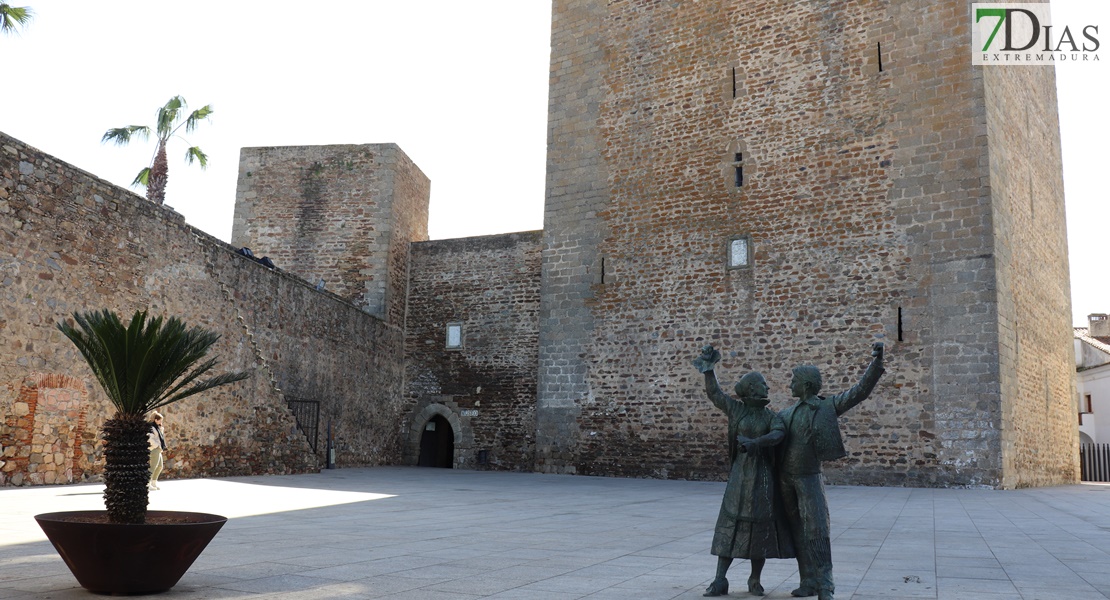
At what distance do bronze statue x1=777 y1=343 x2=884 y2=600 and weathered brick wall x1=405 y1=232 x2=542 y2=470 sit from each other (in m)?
13.1

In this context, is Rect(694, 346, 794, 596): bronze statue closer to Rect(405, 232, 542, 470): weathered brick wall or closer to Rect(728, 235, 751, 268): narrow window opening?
Rect(728, 235, 751, 268): narrow window opening

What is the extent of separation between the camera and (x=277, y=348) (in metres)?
13.7

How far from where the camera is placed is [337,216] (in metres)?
19.1

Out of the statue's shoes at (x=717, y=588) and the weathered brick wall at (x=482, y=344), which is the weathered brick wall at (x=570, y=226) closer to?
the weathered brick wall at (x=482, y=344)

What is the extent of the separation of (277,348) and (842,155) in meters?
9.81

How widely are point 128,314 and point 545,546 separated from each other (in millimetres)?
7381

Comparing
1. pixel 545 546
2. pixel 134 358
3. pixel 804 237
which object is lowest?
pixel 545 546

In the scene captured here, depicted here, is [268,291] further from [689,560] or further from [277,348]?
[689,560]

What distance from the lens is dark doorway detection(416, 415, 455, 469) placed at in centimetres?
1839

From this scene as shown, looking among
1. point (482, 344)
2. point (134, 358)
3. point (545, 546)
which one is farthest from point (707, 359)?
point (482, 344)

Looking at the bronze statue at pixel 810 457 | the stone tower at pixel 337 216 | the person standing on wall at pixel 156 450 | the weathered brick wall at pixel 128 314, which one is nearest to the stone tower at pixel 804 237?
the stone tower at pixel 337 216

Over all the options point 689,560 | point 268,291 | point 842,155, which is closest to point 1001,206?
point 842,155

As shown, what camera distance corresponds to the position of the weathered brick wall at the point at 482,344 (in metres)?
17.2

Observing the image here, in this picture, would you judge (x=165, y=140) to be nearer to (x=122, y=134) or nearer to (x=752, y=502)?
(x=122, y=134)
